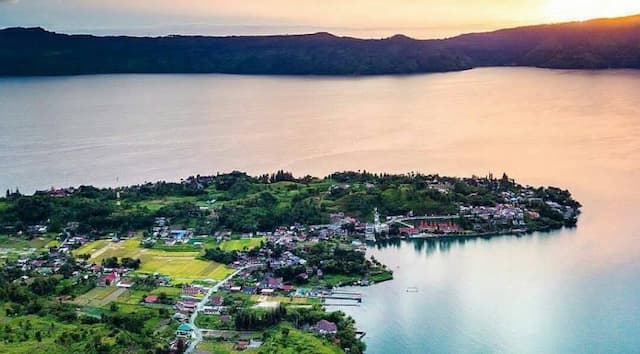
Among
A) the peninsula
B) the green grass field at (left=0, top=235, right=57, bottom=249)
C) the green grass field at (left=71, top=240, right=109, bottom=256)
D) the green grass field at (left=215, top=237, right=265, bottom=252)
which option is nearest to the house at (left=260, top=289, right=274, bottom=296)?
the peninsula

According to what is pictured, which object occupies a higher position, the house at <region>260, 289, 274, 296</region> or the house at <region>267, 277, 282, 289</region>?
the house at <region>267, 277, 282, 289</region>

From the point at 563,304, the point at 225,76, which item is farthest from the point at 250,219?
the point at 225,76

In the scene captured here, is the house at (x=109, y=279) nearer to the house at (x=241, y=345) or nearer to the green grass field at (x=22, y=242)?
the green grass field at (x=22, y=242)

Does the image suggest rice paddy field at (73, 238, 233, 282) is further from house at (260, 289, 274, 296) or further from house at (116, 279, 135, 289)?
house at (260, 289, 274, 296)

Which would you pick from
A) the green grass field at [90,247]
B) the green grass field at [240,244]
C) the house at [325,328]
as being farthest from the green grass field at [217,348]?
the green grass field at [90,247]

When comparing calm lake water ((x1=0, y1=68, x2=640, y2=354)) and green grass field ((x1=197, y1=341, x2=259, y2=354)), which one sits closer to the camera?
green grass field ((x1=197, y1=341, x2=259, y2=354))

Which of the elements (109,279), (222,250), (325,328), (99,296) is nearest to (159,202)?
(222,250)

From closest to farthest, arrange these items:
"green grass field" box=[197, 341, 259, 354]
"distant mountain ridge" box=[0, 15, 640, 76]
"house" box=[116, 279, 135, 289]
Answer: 1. "green grass field" box=[197, 341, 259, 354]
2. "house" box=[116, 279, 135, 289]
3. "distant mountain ridge" box=[0, 15, 640, 76]
